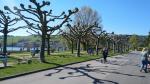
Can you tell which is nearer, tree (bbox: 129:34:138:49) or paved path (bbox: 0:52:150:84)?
paved path (bbox: 0:52:150:84)

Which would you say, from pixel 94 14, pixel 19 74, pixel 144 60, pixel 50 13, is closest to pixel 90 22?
pixel 94 14

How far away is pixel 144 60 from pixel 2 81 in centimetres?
1186

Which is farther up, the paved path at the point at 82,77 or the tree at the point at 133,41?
the tree at the point at 133,41

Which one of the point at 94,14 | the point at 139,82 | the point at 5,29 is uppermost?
the point at 94,14

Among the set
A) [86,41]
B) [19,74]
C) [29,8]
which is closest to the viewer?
[19,74]

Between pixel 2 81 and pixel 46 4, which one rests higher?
pixel 46 4

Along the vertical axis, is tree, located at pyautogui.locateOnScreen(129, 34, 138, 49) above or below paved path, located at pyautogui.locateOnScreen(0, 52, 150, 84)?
above

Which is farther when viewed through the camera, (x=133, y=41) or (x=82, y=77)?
(x=133, y=41)

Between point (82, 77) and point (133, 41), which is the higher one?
point (133, 41)

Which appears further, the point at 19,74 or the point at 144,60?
the point at 144,60

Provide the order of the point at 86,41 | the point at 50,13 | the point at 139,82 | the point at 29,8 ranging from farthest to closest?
the point at 86,41 < the point at 50,13 < the point at 29,8 < the point at 139,82

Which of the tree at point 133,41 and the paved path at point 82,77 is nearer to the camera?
the paved path at point 82,77

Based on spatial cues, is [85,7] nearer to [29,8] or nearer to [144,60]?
[29,8]

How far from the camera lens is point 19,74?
19.7 meters
